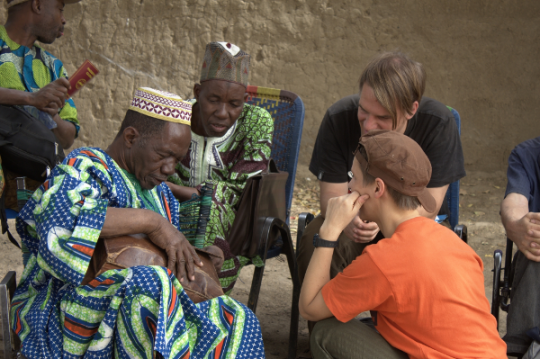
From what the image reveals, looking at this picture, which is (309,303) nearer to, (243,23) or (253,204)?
(253,204)

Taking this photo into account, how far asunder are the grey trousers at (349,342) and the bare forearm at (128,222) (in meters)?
0.79

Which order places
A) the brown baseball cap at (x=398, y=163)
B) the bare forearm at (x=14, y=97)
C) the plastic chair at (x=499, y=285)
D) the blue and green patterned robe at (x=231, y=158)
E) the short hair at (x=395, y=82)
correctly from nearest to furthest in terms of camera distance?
the brown baseball cap at (x=398, y=163), the short hair at (x=395, y=82), the plastic chair at (x=499, y=285), the bare forearm at (x=14, y=97), the blue and green patterned robe at (x=231, y=158)

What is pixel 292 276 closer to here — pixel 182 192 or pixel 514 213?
pixel 182 192

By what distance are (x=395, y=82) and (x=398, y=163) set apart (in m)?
0.78

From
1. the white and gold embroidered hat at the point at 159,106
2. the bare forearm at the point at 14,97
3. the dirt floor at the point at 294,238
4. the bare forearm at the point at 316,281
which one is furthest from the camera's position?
the dirt floor at the point at 294,238

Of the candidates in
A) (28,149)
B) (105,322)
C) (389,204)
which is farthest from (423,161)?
(28,149)

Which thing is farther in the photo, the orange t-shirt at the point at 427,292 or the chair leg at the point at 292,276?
the chair leg at the point at 292,276

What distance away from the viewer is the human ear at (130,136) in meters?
2.24

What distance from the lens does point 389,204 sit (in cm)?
207

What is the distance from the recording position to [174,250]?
213cm

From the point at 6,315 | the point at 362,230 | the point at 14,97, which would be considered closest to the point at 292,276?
the point at 362,230

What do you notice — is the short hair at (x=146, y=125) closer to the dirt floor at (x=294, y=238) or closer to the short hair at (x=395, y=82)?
the short hair at (x=395, y=82)

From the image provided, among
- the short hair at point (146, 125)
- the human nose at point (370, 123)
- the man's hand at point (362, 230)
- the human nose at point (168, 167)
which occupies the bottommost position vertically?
the man's hand at point (362, 230)

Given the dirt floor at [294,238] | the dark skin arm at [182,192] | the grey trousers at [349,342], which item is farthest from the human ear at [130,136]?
the dirt floor at [294,238]
